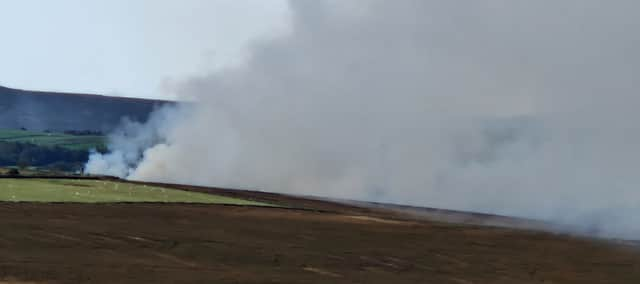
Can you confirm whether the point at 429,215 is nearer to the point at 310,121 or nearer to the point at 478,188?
the point at 478,188

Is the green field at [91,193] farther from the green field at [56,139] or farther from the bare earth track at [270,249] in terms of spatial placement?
the green field at [56,139]

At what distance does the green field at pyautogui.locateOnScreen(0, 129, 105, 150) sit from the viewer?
153 m

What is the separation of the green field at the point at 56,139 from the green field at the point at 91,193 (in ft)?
238

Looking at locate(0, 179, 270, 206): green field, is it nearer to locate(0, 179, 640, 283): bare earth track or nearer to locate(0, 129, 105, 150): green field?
locate(0, 179, 640, 283): bare earth track

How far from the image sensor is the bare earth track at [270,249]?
3694 centimetres

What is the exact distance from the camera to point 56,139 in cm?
16762

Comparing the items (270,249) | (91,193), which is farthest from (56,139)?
(270,249)

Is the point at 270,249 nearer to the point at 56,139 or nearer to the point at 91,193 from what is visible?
the point at 91,193

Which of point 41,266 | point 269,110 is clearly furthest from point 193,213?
point 269,110

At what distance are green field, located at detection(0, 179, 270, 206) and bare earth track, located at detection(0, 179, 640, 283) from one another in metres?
3.67

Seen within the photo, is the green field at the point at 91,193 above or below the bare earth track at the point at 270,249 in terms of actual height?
above

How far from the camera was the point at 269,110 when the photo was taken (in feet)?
333

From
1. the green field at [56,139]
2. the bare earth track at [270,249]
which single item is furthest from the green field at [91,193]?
the green field at [56,139]

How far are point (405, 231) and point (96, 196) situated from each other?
64.5 ft
